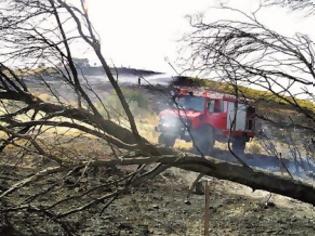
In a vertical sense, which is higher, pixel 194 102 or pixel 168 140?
pixel 194 102

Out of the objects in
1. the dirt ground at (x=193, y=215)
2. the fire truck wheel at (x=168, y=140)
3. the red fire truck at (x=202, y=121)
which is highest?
the red fire truck at (x=202, y=121)

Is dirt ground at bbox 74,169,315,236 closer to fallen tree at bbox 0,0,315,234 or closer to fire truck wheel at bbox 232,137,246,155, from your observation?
fallen tree at bbox 0,0,315,234

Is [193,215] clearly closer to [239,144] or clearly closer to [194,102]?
[194,102]

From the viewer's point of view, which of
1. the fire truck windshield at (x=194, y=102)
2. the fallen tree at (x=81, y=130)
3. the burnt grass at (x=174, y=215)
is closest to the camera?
the fallen tree at (x=81, y=130)

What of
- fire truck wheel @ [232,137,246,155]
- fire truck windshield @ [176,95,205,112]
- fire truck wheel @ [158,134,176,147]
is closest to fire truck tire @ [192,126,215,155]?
fire truck windshield @ [176,95,205,112]

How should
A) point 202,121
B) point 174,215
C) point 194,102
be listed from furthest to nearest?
point 194,102 → point 202,121 → point 174,215

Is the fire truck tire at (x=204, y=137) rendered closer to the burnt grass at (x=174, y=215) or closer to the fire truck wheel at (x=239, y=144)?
the fire truck wheel at (x=239, y=144)

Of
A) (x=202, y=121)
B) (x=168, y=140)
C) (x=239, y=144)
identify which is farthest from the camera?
(x=239, y=144)

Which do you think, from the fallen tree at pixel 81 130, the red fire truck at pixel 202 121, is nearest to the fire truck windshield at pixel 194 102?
the red fire truck at pixel 202 121

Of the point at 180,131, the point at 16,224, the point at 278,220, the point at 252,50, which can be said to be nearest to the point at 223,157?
the point at 180,131

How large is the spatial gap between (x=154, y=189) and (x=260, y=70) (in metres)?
7.52

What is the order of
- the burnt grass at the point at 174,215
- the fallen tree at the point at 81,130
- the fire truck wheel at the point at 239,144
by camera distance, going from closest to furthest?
the fallen tree at the point at 81,130
the burnt grass at the point at 174,215
the fire truck wheel at the point at 239,144

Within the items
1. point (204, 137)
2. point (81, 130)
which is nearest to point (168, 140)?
point (204, 137)

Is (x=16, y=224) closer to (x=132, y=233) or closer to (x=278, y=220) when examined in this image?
(x=132, y=233)
